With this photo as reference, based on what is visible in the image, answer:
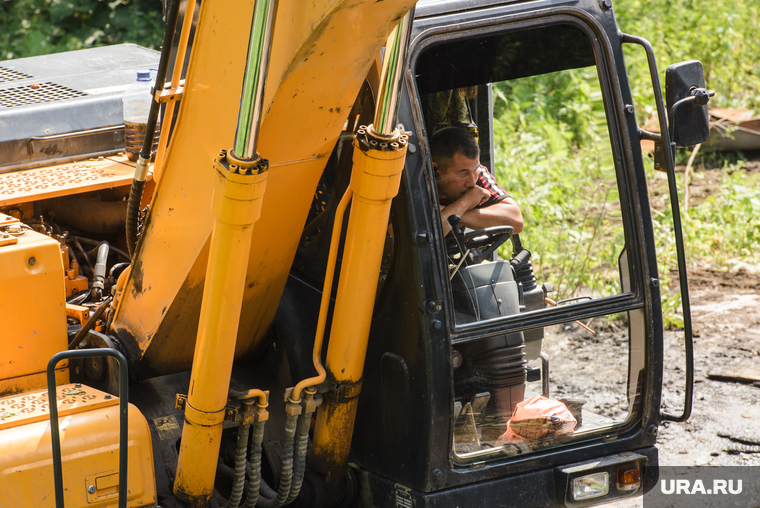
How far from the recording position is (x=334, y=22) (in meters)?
1.88

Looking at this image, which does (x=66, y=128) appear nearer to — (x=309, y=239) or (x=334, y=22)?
(x=309, y=239)

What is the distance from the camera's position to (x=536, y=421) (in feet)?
9.01

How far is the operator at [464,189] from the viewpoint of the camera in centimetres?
265

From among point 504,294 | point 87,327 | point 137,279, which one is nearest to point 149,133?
point 137,279

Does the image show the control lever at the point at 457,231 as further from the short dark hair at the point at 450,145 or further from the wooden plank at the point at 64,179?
the wooden plank at the point at 64,179

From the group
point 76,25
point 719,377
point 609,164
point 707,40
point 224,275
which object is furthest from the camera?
point 707,40

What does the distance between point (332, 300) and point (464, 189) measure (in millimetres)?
587

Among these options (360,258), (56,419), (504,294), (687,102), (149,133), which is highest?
(687,102)

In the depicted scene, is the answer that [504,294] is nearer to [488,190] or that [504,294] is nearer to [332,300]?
[488,190]

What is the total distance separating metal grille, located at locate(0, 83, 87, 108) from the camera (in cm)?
374

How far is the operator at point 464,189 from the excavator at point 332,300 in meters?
0.05

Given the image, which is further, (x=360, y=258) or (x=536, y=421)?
(x=536, y=421)

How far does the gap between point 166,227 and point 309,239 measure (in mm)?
563

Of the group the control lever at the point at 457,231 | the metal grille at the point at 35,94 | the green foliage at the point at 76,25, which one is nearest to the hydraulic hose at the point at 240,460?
the control lever at the point at 457,231
